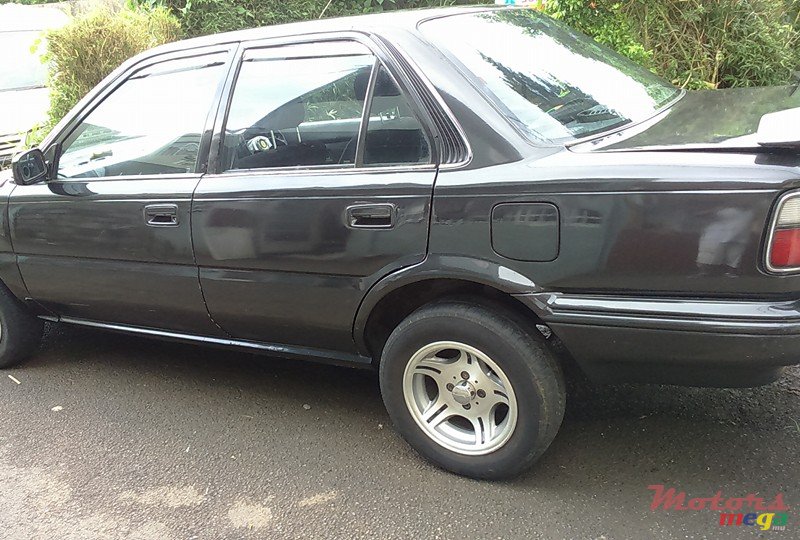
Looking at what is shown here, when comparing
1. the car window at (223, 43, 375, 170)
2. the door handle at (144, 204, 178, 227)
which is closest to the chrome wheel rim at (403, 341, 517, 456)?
the car window at (223, 43, 375, 170)

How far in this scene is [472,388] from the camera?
258 centimetres

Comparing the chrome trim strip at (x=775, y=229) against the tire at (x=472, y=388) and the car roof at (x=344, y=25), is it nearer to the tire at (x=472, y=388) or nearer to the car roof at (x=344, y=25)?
the tire at (x=472, y=388)

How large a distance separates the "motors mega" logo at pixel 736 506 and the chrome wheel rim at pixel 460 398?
0.61 metres

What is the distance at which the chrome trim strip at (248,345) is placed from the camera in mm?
2920

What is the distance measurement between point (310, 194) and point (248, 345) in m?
0.86

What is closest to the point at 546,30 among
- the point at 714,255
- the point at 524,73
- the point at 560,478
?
Result: the point at 524,73

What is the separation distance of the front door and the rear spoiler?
213 cm

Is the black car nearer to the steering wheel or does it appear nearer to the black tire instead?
the steering wheel

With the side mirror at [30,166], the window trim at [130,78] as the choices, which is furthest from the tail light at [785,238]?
the side mirror at [30,166]

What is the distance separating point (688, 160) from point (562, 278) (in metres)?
0.52

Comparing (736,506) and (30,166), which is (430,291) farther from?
(30,166)

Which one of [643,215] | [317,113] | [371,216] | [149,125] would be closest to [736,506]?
[643,215]

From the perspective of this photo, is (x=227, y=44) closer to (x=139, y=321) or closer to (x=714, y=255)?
(x=139, y=321)

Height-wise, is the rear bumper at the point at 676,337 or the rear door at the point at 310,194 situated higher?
the rear door at the point at 310,194
